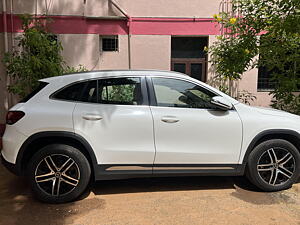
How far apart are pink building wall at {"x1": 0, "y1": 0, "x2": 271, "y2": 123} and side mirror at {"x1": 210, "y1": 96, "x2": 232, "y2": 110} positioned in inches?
175

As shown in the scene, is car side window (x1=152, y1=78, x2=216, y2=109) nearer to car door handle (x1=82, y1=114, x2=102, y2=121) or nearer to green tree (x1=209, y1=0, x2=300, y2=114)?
car door handle (x1=82, y1=114, x2=102, y2=121)

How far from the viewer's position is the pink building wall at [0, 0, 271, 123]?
7.44m

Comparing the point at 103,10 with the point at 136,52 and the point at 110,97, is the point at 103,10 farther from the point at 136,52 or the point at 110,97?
the point at 110,97

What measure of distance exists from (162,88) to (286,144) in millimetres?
1945

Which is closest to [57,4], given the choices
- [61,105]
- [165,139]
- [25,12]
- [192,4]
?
[25,12]

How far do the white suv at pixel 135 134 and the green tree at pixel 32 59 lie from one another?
315cm

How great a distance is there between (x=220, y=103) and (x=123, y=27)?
16.3 ft

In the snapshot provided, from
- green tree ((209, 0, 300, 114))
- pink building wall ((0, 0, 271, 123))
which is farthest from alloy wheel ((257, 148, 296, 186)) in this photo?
pink building wall ((0, 0, 271, 123))

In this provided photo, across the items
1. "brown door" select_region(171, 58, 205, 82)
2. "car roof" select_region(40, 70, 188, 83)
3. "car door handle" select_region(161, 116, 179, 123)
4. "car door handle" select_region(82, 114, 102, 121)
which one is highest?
"brown door" select_region(171, 58, 205, 82)

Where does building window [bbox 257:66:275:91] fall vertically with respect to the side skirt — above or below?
above

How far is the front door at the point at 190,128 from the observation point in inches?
140

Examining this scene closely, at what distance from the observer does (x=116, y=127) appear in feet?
11.4

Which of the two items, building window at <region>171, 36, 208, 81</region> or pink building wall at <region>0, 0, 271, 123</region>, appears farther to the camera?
building window at <region>171, 36, 208, 81</region>

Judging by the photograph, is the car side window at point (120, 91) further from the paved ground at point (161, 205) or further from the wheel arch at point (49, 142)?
the paved ground at point (161, 205)
